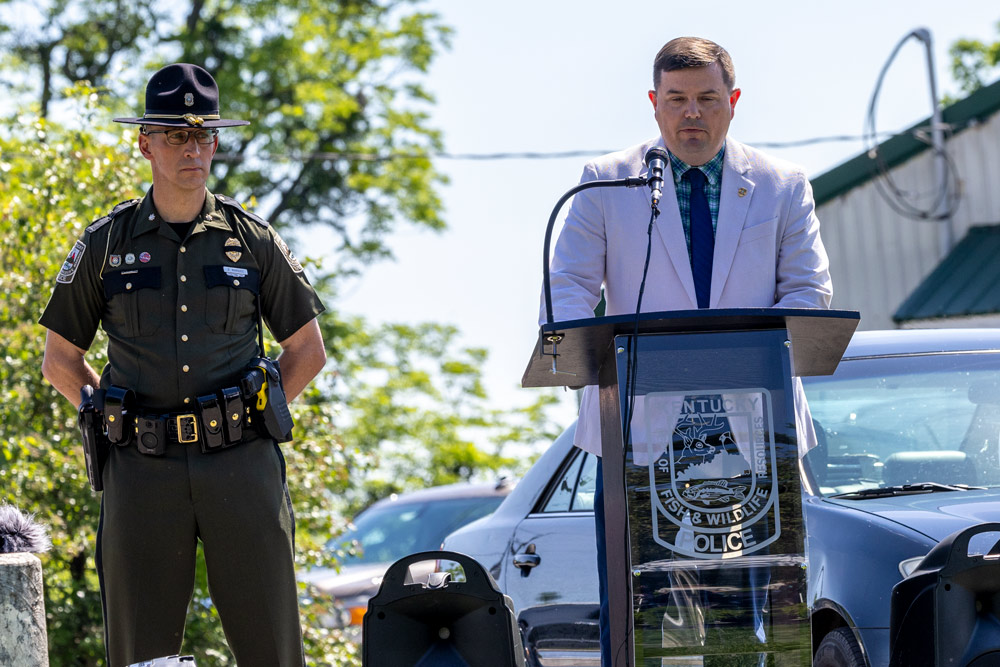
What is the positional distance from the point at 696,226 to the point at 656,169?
46cm

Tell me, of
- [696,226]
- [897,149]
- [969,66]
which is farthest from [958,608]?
[969,66]

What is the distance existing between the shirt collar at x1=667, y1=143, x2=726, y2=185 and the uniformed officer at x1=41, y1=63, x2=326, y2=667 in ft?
4.23

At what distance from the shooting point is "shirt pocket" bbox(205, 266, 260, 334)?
420 cm

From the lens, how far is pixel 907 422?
5125mm

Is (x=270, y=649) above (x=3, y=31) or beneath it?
beneath

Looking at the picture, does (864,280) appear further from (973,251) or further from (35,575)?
(35,575)

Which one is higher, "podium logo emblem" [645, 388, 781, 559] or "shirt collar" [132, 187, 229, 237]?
"shirt collar" [132, 187, 229, 237]

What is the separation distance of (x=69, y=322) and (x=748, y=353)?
2123 mm

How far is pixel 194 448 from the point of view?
409 cm

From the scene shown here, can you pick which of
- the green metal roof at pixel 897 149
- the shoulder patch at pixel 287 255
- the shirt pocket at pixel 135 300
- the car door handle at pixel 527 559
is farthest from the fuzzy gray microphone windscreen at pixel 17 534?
the green metal roof at pixel 897 149

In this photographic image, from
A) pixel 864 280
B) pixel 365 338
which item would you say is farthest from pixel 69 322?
pixel 365 338

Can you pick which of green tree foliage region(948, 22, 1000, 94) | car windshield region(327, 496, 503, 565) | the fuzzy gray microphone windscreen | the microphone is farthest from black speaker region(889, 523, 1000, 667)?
green tree foliage region(948, 22, 1000, 94)

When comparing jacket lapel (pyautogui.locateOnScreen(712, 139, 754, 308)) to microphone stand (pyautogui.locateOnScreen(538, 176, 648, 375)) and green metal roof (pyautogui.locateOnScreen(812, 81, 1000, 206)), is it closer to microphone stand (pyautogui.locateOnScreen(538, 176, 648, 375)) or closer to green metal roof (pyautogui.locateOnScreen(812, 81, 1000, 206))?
microphone stand (pyautogui.locateOnScreen(538, 176, 648, 375))

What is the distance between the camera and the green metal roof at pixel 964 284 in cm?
1550
